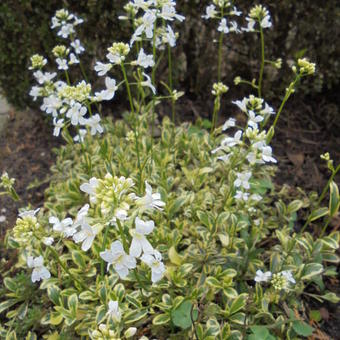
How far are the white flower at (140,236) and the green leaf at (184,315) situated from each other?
0.87 meters

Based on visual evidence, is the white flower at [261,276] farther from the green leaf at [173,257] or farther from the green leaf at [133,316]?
the green leaf at [133,316]

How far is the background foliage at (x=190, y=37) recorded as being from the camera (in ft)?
12.1

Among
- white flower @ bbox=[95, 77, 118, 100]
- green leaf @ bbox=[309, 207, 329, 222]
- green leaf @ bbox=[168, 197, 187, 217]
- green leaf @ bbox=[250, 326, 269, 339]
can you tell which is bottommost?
green leaf @ bbox=[250, 326, 269, 339]

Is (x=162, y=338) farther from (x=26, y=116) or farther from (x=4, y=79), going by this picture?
(x=26, y=116)

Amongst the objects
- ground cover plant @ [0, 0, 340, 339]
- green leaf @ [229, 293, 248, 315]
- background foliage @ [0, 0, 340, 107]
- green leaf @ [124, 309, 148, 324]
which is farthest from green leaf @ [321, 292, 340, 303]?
background foliage @ [0, 0, 340, 107]

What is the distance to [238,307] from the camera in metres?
2.26

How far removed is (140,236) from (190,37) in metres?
3.09

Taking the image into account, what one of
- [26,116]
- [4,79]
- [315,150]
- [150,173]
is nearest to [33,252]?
[150,173]

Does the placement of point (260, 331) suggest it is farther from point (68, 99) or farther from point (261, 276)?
point (68, 99)

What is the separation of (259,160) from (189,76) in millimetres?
2414

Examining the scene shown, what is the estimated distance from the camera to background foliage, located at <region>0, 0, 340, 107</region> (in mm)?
3682

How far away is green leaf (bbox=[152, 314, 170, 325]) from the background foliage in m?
2.60

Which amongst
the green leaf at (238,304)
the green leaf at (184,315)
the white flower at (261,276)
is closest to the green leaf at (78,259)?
the green leaf at (184,315)

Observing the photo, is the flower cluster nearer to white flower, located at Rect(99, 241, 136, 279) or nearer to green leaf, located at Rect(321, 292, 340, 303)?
green leaf, located at Rect(321, 292, 340, 303)
